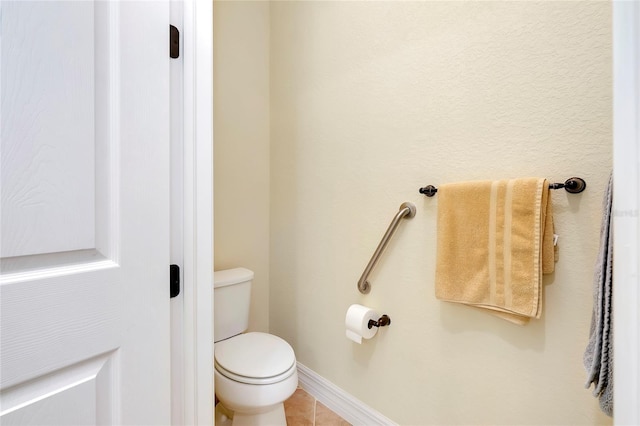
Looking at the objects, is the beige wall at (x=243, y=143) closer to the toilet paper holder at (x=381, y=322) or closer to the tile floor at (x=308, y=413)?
the tile floor at (x=308, y=413)

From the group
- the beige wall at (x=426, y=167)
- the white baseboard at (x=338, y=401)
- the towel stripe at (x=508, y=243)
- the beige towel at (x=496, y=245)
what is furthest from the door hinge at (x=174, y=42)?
the white baseboard at (x=338, y=401)

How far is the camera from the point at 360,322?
1.33 meters

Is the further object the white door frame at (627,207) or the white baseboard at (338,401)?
the white baseboard at (338,401)

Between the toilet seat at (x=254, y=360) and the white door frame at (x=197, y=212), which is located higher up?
the white door frame at (x=197, y=212)

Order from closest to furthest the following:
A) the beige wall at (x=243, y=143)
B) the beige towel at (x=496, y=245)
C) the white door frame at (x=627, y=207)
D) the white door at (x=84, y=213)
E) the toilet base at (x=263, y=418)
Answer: the white door frame at (x=627, y=207) → the white door at (x=84, y=213) → the beige towel at (x=496, y=245) → the toilet base at (x=263, y=418) → the beige wall at (x=243, y=143)

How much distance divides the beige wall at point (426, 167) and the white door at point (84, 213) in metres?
0.91

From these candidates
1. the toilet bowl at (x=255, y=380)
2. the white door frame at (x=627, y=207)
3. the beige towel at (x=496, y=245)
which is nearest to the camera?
the white door frame at (x=627, y=207)

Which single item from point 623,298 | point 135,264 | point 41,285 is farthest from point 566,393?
point 41,285

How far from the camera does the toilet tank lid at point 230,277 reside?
1545 mm

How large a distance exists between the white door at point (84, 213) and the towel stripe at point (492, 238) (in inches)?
39.7

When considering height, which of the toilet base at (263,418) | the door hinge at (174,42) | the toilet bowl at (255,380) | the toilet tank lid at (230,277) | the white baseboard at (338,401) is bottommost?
the white baseboard at (338,401)

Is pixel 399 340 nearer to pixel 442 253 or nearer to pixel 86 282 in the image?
pixel 442 253

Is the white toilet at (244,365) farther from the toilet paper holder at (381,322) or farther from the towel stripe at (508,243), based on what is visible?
the towel stripe at (508,243)

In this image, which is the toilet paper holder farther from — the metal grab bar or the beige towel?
the beige towel
